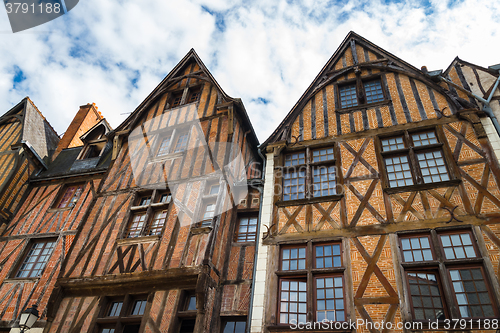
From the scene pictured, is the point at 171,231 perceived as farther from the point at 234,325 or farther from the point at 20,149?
the point at 20,149

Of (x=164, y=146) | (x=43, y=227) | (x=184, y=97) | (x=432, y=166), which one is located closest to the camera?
(x=432, y=166)

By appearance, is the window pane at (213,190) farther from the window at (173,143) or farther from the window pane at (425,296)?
the window pane at (425,296)

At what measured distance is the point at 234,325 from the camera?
784 centimetres

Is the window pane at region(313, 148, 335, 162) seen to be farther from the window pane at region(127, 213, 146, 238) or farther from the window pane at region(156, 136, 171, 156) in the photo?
the window pane at region(127, 213, 146, 238)

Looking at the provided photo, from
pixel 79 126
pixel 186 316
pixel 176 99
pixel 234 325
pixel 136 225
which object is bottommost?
pixel 186 316

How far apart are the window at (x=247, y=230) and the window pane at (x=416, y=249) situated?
11.9 feet

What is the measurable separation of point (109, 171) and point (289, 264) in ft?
22.6

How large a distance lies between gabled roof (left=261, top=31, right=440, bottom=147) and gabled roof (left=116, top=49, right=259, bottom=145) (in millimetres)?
1857

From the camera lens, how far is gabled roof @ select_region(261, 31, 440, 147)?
10148 millimetres

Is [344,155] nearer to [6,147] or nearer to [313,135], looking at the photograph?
[313,135]

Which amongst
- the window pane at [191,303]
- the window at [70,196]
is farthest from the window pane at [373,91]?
the window at [70,196]

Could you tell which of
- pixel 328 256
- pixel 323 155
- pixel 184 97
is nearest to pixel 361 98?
pixel 323 155

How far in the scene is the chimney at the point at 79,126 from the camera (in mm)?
15882

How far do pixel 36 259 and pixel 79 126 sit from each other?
26.4 ft
